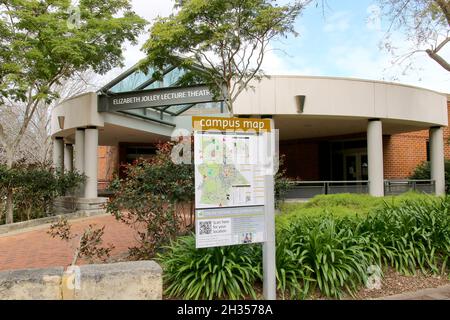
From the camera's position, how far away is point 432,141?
16719mm

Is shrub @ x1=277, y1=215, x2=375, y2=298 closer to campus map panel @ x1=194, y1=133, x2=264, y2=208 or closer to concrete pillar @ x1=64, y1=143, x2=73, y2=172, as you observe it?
campus map panel @ x1=194, y1=133, x2=264, y2=208

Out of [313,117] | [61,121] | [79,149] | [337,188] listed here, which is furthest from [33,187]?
[337,188]

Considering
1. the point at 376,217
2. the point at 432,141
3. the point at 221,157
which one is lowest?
the point at 376,217

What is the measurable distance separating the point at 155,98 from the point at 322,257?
9.84 m

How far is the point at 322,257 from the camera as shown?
206 inches

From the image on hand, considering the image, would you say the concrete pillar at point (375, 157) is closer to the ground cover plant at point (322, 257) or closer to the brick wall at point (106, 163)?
the ground cover plant at point (322, 257)

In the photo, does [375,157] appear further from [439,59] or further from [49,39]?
[49,39]

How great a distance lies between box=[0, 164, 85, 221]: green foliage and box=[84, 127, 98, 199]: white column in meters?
0.57

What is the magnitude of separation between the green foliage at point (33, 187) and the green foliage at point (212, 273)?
9192mm

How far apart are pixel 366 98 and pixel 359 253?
9.37 metres

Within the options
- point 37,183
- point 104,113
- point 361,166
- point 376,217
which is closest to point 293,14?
point 376,217

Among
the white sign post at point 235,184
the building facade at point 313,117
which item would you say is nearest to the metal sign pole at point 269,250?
the white sign post at point 235,184

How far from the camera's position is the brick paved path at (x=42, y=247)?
7.43 meters

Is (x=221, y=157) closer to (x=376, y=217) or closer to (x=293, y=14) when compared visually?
(x=376, y=217)
